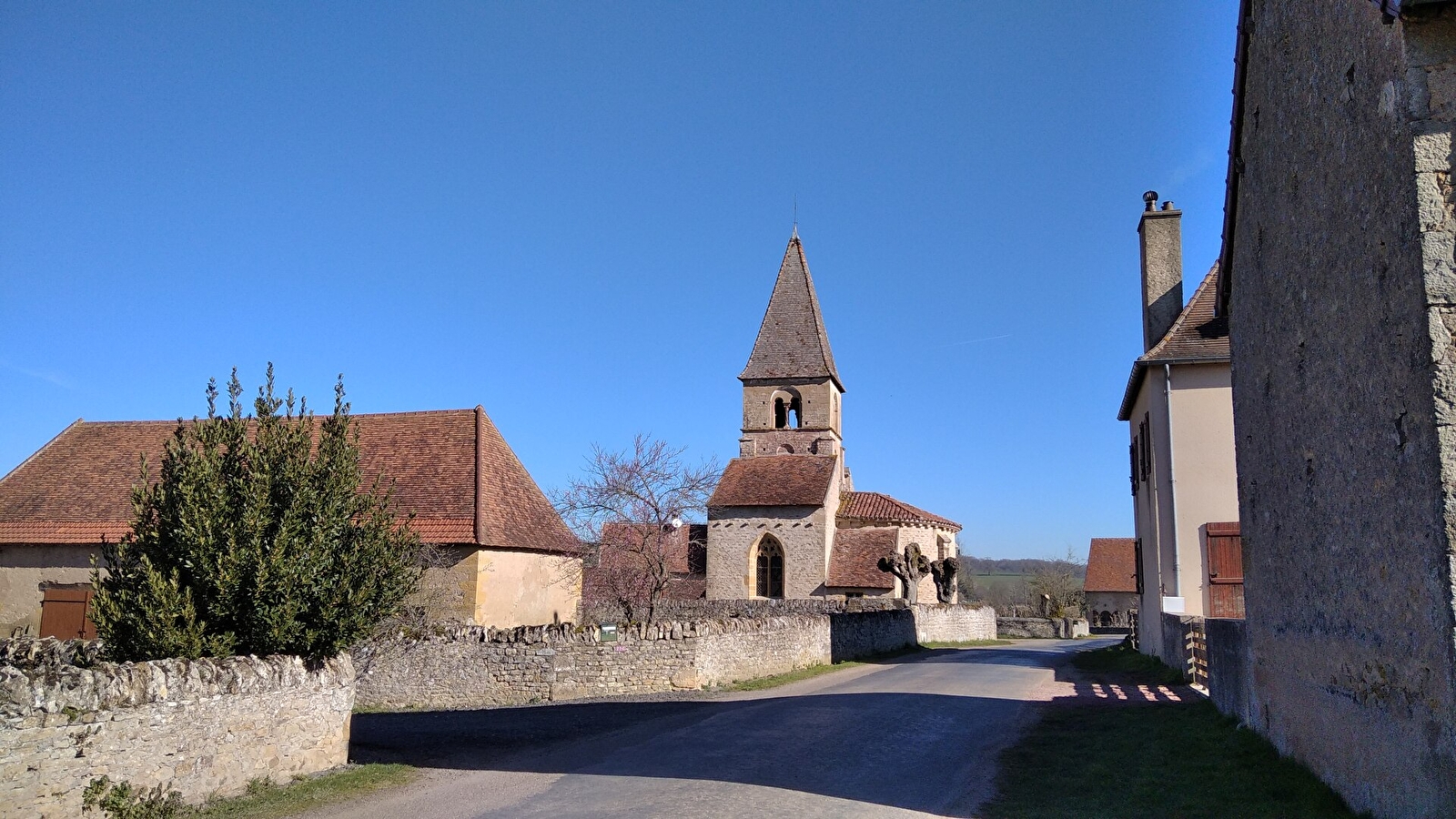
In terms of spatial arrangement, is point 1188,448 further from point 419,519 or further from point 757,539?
point 757,539

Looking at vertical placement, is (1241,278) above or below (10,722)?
above

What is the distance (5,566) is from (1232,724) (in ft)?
87.2

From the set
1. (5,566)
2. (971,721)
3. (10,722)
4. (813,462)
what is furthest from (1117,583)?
(10,722)

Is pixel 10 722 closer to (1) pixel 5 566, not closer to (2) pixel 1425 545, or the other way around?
(2) pixel 1425 545

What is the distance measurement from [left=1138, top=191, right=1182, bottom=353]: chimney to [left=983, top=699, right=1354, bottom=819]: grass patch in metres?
11.2

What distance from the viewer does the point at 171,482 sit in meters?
9.69

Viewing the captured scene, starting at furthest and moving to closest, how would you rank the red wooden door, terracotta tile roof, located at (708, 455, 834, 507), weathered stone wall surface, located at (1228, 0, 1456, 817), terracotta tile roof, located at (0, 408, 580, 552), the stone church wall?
terracotta tile roof, located at (708, 455, 834, 507) < the stone church wall < terracotta tile roof, located at (0, 408, 580, 552) < the red wooden door < weathered stone wall surface, located at (1228, 0, 1456, 817)

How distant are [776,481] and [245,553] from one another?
33.7m

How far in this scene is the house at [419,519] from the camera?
22078 millimetres

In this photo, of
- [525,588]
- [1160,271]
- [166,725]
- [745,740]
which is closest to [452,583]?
[525,588]

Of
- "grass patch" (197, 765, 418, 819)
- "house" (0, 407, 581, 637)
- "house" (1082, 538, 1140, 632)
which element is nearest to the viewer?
"grass patch" (197, 765, 418, 819)

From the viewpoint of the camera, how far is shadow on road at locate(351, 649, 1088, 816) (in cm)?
946

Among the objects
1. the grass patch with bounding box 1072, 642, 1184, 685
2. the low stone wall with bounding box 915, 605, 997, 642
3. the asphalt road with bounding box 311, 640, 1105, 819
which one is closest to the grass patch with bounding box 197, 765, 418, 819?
the asphalt road with bounding box 311, 640, 1105, 819

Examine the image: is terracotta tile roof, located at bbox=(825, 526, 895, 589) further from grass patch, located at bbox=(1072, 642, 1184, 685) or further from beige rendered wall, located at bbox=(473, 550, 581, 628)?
beige rendered wall, located at bbox=(473, 550, 581, 628)
